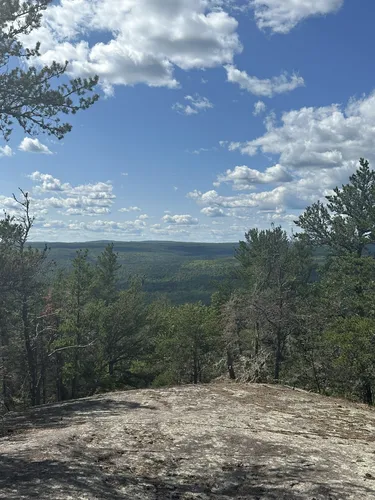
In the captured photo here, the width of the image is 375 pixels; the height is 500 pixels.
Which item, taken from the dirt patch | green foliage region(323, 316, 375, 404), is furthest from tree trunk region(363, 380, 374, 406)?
the dirt patch

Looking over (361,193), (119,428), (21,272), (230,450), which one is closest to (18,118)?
(21,272)

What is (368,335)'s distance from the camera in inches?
920

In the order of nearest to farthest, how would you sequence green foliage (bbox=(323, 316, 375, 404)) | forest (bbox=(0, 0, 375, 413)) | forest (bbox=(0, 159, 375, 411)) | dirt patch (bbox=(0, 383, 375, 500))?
dirt patch (bbox=(0, 383, 375, 500)), forest (bbox=(0, 0, 375, 413)), green foliage (bbox=(323, 316, 375, 404)), forest (bbox=(0, 159, 375, 411))

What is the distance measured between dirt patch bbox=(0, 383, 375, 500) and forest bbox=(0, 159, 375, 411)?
504 centimetres

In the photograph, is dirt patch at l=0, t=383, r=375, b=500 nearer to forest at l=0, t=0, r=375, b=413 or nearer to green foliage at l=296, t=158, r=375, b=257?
forest at l=0, t=0, r=375, b=413

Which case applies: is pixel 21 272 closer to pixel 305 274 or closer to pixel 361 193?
pixel 361 193

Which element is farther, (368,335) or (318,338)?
(318,338)

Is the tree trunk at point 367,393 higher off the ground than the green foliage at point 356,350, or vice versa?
the green foliage at point 356,350

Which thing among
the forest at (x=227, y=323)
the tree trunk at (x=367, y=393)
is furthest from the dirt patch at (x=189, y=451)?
the tree trunk at (x=367, y=393)

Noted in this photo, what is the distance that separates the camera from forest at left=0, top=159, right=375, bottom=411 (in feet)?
82.9

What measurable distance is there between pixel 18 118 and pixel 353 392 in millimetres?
26767

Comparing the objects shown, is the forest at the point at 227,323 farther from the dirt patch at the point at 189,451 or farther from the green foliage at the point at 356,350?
the dirt patch at the point at 189,451

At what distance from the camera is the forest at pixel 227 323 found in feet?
82.9

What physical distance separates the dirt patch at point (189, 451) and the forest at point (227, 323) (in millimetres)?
5037
